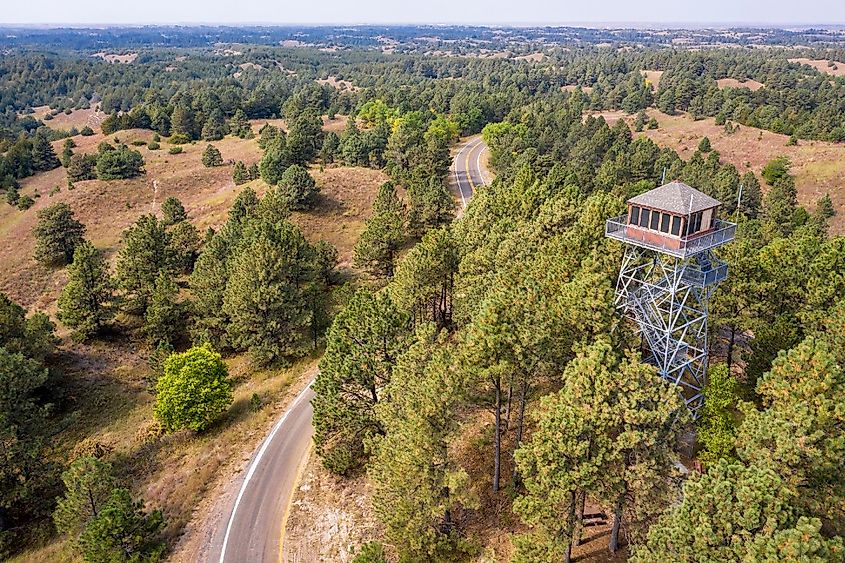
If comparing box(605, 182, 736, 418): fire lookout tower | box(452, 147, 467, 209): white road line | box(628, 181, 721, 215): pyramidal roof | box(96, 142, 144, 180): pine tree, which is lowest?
box(452, 147, 467, 209): white road line

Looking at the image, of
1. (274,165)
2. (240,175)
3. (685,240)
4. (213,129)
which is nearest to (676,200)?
(685,240)

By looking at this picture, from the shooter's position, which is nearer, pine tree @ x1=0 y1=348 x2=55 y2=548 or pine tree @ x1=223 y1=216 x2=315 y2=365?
pine tree @ x1=0 y1=348 x2=55 y2=548

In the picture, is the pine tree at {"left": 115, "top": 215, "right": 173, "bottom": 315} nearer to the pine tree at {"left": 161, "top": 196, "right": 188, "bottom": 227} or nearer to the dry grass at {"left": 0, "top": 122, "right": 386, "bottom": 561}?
the dry grass at {"left": 0, "top": 122, "right": 386, "bottom": 561}

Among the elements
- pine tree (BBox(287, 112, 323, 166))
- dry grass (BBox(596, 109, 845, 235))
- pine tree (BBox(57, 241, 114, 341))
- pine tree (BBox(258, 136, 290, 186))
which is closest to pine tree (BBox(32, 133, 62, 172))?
pine tree (BBox(287, 112, 323, 166))

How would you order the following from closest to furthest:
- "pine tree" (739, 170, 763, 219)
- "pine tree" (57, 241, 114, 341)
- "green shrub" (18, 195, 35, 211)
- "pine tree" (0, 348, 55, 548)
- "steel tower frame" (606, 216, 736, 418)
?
"steel tower frame" (606, 216, 736, 418), "pine tree" (0, 348, 55, 548), "pine tree" (57, 241, 114, 341), "pine tree" (739, 170, 763, 219), "green shrub" (18, 195, 35, 211)

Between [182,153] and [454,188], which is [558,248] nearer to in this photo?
[454,188]

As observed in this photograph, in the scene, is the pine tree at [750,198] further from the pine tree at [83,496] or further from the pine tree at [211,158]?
the pine tree at [211,158]

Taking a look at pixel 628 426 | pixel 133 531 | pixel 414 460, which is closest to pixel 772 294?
pixel 628 426

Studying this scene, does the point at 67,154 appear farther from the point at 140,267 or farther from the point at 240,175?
the point at 140,267
